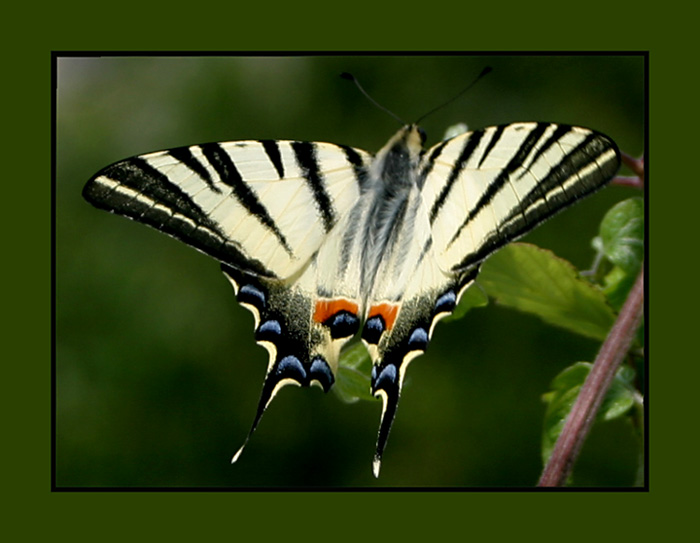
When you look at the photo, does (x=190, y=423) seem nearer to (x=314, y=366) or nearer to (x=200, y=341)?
(x=200, y=341)

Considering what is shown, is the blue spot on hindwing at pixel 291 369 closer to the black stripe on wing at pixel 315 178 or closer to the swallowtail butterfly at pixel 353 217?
the swallowtail butterfly at pixel 353 217

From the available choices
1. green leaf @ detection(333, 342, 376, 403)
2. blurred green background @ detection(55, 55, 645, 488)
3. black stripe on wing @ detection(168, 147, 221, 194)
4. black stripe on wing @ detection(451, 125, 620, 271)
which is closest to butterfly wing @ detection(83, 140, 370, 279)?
black stripe on wing @ detection(168, 147, 221, 194)

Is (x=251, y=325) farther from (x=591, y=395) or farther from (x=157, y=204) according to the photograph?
(x=591, y=395)

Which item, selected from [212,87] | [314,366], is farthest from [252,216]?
[212,87]

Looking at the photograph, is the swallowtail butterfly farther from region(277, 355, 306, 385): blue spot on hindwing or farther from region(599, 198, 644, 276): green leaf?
region(599, 198, 644, 276): green leaf

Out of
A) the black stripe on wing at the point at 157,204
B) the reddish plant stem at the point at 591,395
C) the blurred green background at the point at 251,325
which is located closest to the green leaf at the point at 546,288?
the reddish plant stem at the point at 591,395

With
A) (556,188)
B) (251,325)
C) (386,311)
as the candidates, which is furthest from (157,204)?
(251,325)
